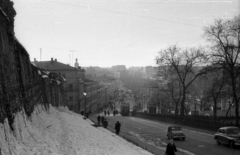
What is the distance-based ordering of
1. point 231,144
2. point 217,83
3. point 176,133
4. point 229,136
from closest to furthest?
point 231,144, point 229,136, point 176,133, point 217,83

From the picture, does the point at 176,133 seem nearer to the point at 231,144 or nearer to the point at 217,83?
the point at 231,144

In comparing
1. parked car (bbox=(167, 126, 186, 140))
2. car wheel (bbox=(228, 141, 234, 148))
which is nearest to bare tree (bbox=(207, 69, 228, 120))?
parked car (bbox=(167, 126, 186, 140))

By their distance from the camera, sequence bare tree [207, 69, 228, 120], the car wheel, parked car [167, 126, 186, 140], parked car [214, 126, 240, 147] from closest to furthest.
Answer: parked car [214, 126, 240, 147] < the car wheel < parked car [167, 126, 186, 140] < bare tree [207, 69, 228, 120]

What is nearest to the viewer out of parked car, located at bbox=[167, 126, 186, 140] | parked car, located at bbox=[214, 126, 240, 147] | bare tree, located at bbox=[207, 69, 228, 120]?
parked car, located at bbox=[214, 126, 240, 147]

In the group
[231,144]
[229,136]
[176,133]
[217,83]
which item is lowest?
[176,133]

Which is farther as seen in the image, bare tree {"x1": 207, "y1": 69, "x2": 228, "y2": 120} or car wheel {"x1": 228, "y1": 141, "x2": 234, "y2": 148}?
bare tree {"x1": 207, "y1": 69, "x2": 228, "y2": 120}

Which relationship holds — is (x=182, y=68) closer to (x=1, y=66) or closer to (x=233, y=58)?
(x=233, y=58)

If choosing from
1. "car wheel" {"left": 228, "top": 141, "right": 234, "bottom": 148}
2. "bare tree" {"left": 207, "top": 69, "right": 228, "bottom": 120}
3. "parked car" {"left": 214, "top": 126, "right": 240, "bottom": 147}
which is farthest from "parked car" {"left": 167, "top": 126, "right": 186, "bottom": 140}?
"bare tree" {"left": 207, "top": 69, "right": 228, "bottom": 120}

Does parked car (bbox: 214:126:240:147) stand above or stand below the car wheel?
above

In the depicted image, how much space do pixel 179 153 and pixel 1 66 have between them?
1248cm

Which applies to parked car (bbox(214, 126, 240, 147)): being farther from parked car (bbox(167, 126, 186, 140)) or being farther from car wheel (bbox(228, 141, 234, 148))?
parked car (bbox(167, 126, 186, 140))

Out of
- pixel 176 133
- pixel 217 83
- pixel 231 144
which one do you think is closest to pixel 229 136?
pixel 231 144

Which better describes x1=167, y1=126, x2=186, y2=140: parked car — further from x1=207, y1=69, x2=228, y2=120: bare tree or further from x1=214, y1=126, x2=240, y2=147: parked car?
x1=207, y1=69, x2=228, y2=120: bare tree

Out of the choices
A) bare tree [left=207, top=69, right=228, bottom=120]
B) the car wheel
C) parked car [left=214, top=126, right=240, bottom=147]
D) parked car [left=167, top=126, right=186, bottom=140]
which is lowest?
parked car [left=167, top=126, right=186, bottom=140]
